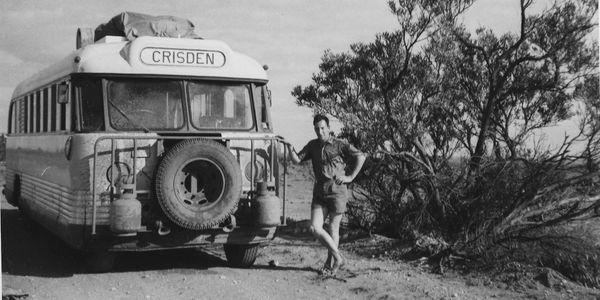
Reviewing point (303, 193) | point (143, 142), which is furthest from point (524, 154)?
point (303, 193)

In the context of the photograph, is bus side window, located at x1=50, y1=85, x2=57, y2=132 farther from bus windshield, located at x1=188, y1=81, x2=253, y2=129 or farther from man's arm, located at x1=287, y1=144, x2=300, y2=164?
man's arm, located at x1=287, y1=144, x2=300, y2=164

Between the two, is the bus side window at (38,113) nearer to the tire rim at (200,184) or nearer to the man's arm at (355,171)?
the tire rim at (200,184)

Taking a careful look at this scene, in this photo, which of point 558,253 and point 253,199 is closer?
point 253,199

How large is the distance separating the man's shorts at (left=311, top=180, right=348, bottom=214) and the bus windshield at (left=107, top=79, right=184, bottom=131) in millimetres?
1808

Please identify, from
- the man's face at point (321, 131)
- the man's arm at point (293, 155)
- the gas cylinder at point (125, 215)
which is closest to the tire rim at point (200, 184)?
the gas cylinder at point (125, 215)

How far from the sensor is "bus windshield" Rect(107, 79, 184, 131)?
7.34 meters

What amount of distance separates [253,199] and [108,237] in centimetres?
160

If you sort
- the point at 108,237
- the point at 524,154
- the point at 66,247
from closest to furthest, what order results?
the point at 108,237 → the point at 524,154 → the point at 66,247

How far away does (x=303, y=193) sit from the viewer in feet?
74.7

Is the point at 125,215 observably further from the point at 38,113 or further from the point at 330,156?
the point at 38,113

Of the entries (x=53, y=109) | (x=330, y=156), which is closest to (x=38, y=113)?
(x=53, y=109)

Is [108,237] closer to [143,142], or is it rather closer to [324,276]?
[143,142]

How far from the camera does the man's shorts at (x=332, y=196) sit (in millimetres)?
7145

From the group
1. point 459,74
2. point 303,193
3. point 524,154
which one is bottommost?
point 303,193
